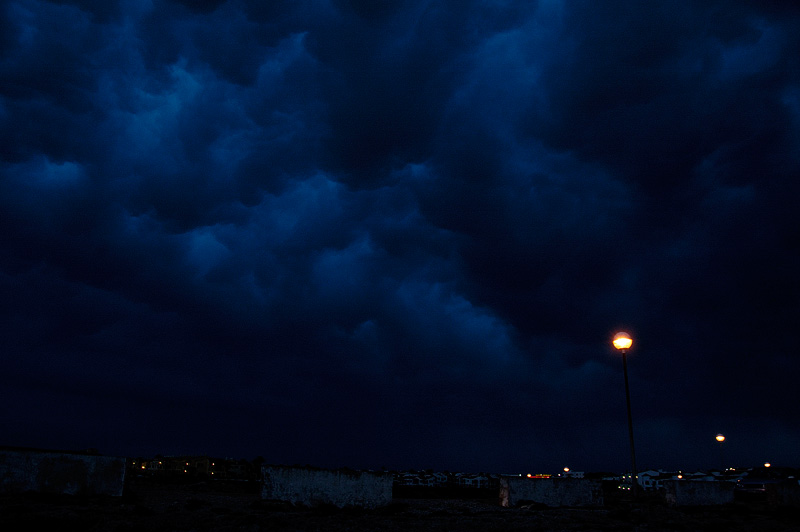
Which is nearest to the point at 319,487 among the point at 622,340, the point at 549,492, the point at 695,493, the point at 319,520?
the point at 319,520

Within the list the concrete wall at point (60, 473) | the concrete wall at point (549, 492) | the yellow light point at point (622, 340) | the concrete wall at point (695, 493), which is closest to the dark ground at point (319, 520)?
the concrete wall at point (60, 473)

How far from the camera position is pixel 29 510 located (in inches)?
825

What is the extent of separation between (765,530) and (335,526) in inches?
625

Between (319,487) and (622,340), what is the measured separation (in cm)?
1531

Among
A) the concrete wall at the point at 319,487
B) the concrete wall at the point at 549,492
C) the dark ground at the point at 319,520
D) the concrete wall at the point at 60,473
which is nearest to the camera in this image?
the dark ground at the point at 319,520

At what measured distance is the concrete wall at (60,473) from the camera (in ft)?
92.5

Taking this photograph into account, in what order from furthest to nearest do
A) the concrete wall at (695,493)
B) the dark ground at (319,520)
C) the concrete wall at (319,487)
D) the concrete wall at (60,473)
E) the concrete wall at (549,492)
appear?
the concrete wall at (695,493)
the concrete wall at (549,492)
the concrete wall at (60,473)
the concrete wall at (319,487)
the dark ground at (319,520)

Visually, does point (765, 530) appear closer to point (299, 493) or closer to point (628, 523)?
point (628, 523)

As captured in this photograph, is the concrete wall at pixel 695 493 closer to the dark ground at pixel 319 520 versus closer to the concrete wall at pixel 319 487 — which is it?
the dark ground at pixel 319 520

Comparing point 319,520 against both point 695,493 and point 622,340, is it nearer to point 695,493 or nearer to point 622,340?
point 622,340

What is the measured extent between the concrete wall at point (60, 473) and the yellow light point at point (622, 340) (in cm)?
2981

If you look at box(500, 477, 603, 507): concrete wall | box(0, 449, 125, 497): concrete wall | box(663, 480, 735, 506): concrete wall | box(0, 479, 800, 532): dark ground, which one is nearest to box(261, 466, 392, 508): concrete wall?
box(0, 479, 800, 532): dark ground

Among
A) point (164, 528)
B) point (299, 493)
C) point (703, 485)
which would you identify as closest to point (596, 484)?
point (703, 485)

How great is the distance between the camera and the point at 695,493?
107 feet
